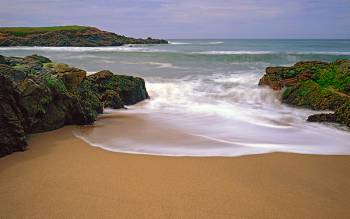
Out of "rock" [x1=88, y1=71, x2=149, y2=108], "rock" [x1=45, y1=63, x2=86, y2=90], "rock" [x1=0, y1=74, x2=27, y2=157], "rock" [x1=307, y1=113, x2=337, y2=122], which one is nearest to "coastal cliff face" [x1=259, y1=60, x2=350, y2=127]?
"rock" [x1=307, y1=113, x2=337, y2=122]

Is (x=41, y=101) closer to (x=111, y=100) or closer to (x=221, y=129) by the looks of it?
(x=111, y=100)

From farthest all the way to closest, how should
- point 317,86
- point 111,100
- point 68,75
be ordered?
point 317,86 < point 111,100 < point 68,75

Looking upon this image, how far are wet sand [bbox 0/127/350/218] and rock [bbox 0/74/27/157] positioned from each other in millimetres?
153

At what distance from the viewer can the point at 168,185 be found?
12.0ft

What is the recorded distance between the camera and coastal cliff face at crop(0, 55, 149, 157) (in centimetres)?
465

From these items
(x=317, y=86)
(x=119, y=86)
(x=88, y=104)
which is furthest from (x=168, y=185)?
(x=317, y=86)

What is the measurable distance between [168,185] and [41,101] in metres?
3.02

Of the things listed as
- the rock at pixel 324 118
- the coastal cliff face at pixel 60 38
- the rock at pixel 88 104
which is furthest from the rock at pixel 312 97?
the coastal cliff face at pixel 60 38

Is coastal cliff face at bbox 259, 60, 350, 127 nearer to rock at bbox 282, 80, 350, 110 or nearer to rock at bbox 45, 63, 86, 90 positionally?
rock at bbox 282, 80, 350, 110

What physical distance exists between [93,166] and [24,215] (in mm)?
1222

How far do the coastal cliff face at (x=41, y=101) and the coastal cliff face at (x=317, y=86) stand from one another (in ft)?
14.8

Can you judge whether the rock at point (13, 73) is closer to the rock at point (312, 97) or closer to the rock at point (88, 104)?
the rock at point (88, 104)

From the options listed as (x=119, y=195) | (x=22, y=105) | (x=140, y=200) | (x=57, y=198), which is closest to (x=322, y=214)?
(x=140, y=200)

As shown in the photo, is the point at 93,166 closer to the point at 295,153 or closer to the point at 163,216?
the point at 163,216
